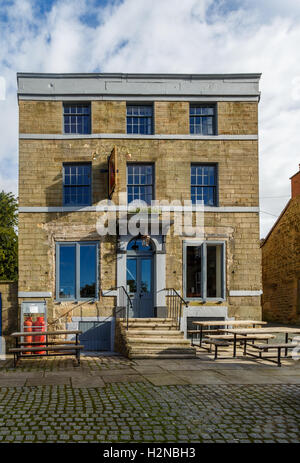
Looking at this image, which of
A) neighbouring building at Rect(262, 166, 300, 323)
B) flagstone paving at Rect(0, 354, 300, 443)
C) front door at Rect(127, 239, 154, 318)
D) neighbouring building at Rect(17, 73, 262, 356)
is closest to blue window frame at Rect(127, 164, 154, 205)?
neighbouring building at Rect(17, 73, 262, 356)

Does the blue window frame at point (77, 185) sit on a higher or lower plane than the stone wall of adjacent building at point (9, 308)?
higher

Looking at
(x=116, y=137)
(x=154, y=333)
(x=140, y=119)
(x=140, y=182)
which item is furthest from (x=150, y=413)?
(x=140, y=119)

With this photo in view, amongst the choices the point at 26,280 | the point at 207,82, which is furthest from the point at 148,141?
the point at 26,280

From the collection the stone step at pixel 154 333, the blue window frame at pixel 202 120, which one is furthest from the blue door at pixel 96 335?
the blue window frame at pixel 202 120

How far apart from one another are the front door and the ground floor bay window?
4.28 feet

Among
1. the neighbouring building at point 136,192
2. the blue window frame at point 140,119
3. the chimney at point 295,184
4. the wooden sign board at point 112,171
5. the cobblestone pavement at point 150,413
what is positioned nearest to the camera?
the cobblestone pavement at point 150,413

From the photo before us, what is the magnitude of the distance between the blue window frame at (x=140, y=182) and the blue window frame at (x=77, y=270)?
2.26 metres

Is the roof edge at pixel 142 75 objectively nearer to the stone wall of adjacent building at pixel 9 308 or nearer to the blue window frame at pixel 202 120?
the blue window frame at pixel 202 120

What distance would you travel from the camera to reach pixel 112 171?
14.1 meters

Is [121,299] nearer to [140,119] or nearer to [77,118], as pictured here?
[140,119]

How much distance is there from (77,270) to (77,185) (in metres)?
3.02

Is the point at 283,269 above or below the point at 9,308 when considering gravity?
Answer: above

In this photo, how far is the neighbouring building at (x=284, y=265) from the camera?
66.6ft

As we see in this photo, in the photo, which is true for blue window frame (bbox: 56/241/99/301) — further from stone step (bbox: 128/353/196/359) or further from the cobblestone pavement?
the cobblestone pavement
